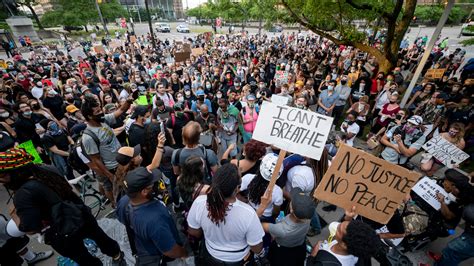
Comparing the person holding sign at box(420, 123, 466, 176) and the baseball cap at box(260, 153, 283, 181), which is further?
the person holding sign at box(420, 123, 466, 176)

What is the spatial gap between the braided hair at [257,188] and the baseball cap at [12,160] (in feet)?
8.55

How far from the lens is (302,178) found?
2941 mm

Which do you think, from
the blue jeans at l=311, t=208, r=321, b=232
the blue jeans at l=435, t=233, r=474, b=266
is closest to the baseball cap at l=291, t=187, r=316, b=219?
the blue jeans at l=311, t=208, r=321, b=232

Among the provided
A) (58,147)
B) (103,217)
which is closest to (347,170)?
(103,217)

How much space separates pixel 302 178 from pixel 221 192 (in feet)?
4.43

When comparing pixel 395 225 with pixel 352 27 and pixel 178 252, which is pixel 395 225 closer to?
pixel 178 252

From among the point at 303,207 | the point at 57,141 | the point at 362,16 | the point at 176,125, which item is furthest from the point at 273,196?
the point at 362,16

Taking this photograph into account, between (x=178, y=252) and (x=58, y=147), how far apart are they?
4.49 m

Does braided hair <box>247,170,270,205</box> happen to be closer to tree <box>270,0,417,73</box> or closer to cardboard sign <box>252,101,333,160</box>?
cardboard sign <box>252,101,333,160</box>

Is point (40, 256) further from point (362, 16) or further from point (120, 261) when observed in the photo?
point (362, 16)

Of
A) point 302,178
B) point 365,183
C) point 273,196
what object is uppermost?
point 365,183

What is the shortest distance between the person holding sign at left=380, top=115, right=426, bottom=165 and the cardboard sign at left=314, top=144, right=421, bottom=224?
8.33ft

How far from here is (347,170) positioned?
2.49 m

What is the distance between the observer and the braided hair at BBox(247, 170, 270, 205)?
9.52ft
